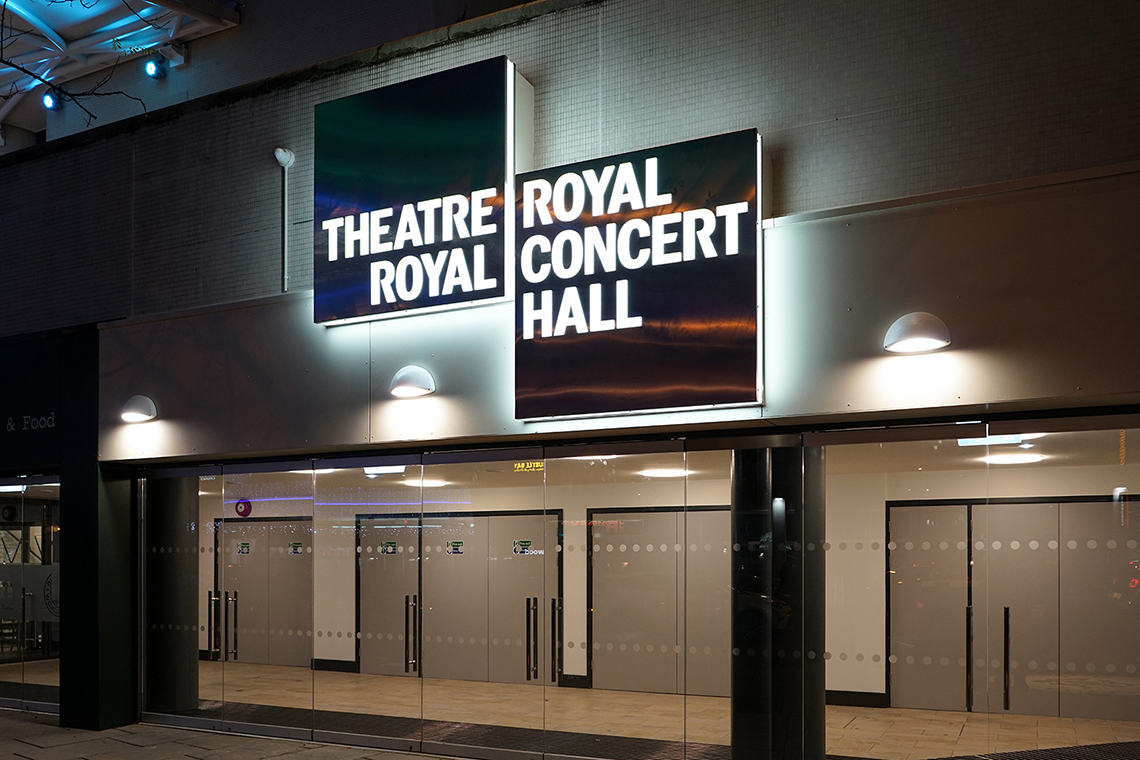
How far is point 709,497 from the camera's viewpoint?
24.6ft

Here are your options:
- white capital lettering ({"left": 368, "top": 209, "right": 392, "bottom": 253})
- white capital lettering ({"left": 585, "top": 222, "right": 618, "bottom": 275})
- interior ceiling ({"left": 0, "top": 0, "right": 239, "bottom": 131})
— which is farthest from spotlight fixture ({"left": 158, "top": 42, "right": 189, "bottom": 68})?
white capital lettering ({"left": 585, "top": 222, "right": 618, "bottom": 275})

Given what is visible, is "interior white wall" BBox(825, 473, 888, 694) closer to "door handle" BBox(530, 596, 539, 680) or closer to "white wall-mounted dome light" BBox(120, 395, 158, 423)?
"door handle" BBox(530, 596, 539, 680)

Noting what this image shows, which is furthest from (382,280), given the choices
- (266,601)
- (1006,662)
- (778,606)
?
(1006,662)

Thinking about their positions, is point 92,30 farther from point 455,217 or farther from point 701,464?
point 701,464

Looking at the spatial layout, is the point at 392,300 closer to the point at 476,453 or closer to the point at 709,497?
the point at 476,453

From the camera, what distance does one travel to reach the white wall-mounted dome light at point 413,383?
8078 millimetres

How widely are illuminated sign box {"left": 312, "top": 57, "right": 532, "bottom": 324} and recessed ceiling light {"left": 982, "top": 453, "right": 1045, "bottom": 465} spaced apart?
3.69 m

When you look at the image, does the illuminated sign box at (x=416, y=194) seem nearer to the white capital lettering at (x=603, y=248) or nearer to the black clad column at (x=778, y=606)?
the white capital lettering at (x=603, y=248)

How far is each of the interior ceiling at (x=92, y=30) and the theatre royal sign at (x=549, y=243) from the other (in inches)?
151

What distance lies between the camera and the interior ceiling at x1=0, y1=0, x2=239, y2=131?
1157 centimetres

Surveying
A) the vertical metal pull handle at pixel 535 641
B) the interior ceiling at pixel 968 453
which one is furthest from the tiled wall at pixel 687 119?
the vertical metal pull handle at pixel 535 641

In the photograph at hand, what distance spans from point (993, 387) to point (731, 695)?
288cm

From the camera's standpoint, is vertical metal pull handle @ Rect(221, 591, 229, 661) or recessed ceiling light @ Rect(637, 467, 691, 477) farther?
vertical metal pull handle @ Rect(221, 591, 229, 661)

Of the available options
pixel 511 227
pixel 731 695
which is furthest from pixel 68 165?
pixel 731 695
